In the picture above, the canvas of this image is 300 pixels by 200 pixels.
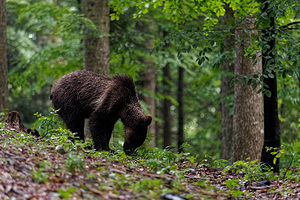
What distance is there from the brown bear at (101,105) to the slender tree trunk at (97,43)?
1433mm

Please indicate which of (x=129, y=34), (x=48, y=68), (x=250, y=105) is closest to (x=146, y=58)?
(x=129, y=34)

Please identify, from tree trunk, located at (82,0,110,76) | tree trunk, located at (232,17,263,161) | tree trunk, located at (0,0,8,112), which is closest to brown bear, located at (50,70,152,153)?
tree trunk, located at (82,0,110,76)

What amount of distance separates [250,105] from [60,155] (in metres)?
5.87

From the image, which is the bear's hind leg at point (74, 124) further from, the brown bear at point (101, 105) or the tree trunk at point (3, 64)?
the tree trunk at point (3, 64)

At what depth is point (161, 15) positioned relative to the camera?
52.9 ft

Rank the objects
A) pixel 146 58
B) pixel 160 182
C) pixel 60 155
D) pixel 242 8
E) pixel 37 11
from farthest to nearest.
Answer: pixel 146 58
pixel 37 11
pixel 242 8
pixel 60 155
pixel 160 182

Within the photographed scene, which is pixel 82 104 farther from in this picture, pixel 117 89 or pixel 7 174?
pixel 7 174

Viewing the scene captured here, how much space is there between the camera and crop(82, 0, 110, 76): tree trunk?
1161cm

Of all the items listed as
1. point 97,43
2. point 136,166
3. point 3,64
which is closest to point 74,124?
point 97,43

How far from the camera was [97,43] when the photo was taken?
11656 millimetres

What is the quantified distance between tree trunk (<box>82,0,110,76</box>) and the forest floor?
4.69 meters

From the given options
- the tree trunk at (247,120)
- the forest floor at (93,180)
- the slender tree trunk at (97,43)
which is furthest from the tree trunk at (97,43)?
the forest floor at (93,180)

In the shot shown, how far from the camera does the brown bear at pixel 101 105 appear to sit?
904 cm

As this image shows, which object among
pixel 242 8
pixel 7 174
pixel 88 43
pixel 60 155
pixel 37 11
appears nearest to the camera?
pixel 7 174
